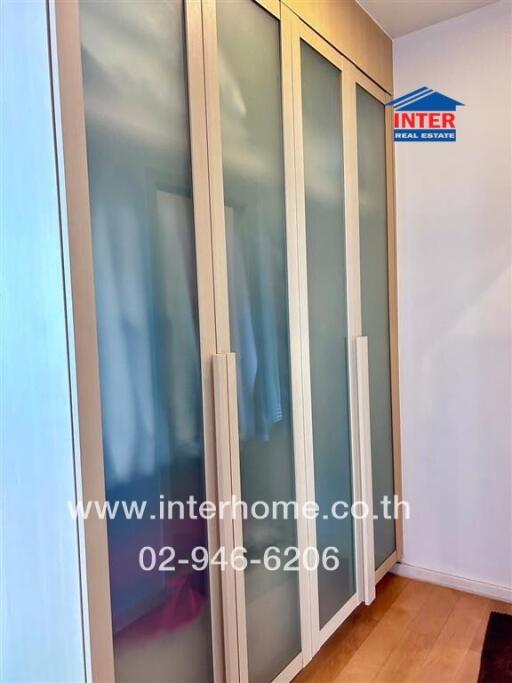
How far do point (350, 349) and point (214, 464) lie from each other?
837 millimetres

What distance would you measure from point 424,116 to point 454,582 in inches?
83.3

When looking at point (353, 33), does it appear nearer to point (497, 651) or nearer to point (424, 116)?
point (424, 116)

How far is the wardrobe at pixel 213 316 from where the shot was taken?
1.01 m

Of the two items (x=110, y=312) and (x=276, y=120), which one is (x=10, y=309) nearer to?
(x=110, y=312)

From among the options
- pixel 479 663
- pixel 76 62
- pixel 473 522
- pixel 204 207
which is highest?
pixel 76 62

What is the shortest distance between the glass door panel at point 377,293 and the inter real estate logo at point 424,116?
141 mm

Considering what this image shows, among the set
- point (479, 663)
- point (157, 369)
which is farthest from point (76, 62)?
point (479, 663)

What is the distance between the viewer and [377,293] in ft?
7.07

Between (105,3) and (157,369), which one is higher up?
(105,3)

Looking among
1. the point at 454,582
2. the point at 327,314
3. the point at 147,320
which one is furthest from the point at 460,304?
the point at 147,320

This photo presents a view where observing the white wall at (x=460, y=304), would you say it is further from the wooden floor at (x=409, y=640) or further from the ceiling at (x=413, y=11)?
the wooden floor at (x=409, y=640)

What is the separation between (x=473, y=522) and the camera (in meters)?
2.19

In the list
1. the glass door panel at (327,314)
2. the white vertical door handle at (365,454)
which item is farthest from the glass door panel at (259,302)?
the white vertical door handle at (365,454)

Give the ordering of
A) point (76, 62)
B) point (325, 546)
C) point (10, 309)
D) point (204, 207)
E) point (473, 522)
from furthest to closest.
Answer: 1. point (473, 522)
2. point (325, 546)
3. point (204, 207)
4. point (10, 309)
5. point (76, 62)
